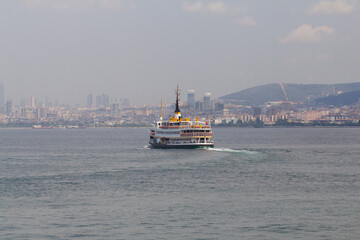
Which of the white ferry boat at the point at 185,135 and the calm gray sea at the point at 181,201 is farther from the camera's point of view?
the white ferry boat at the point at 185,135

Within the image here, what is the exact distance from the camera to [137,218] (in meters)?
25.7

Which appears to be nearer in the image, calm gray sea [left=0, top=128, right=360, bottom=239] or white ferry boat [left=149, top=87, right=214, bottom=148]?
calm gray sea [left=0, top=128, right=360, bottom=239]

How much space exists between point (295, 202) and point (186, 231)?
26.0 ft

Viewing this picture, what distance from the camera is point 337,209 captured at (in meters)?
27.5

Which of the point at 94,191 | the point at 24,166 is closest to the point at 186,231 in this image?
the point at 94,191

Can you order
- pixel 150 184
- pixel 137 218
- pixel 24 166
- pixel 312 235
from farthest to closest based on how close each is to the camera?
1. pixel 24 166
2. pixel 150 184
3. pixel 137 218
4. pixel 312 235

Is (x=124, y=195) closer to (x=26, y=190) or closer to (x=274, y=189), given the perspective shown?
(x=26, y=190)

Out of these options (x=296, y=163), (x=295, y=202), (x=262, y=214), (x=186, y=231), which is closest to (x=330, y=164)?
(x=296, y=163)

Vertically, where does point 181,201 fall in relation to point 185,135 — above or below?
below

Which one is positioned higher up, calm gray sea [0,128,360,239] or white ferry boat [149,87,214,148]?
white ferry boat [149,87,214,148]

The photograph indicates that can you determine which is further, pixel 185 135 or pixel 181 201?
pixel 185 135

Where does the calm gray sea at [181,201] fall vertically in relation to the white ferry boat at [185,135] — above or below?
below

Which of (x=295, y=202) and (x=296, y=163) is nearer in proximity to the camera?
(x=295, y=202)

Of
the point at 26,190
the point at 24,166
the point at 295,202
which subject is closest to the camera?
the point at 295,202
